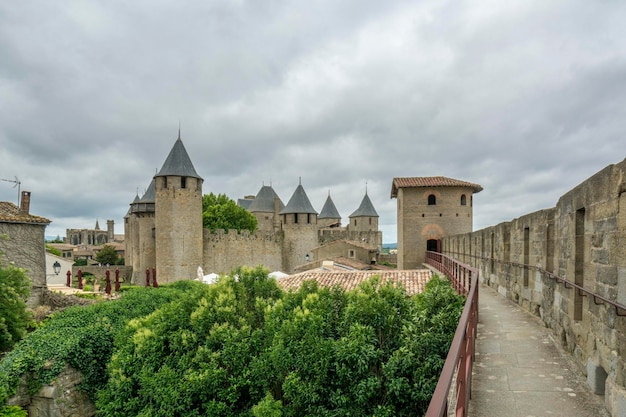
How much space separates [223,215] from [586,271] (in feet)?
136

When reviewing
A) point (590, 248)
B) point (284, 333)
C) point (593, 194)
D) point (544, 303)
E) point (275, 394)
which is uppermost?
point (593, 194)

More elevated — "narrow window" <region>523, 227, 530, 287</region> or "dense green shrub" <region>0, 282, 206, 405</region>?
"narrow window" <region>523, 227, 530, 287</region>

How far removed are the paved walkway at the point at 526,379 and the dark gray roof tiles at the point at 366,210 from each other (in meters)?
66.5

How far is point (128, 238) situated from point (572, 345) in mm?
47808

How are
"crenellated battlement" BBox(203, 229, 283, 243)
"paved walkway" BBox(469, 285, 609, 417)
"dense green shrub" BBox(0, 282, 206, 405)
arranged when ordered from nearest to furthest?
"paved walkway" BBox(469, 285, 609, 417) < "dense green shrub" BBox(0, 282, 206, 405) < "crenellated battlement" BBox(203, 229, 283, 243)

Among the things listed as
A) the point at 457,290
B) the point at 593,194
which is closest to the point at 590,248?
the point at 593,194

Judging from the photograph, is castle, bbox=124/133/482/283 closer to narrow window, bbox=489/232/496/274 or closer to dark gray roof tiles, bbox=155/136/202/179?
dark gray roof tiles, bbox=155/136/202/179

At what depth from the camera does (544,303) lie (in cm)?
668

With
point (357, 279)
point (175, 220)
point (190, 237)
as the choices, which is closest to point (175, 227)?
point (175, 220)

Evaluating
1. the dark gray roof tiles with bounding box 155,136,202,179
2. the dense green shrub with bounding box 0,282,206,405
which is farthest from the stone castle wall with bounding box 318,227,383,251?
the dense green shrub with bounding box 0,282,206,405

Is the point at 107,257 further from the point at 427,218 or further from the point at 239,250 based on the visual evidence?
the point at 427,218

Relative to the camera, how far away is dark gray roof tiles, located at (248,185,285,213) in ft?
196

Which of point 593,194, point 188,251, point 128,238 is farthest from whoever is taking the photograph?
point 128,238

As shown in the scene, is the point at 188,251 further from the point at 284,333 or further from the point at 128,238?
the point at 284,333
